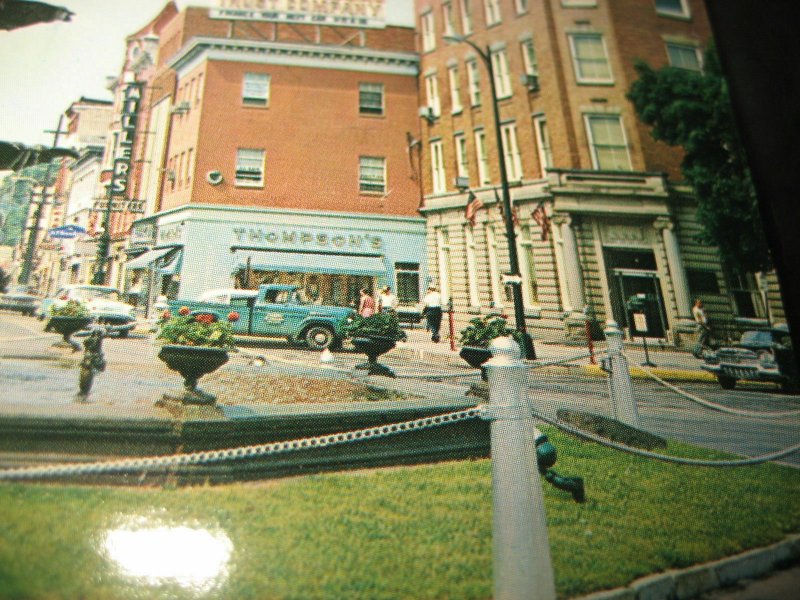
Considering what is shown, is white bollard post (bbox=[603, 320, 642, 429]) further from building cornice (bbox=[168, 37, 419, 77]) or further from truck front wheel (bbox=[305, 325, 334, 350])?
building cornice (bbox=[168, 37, 419, 77])

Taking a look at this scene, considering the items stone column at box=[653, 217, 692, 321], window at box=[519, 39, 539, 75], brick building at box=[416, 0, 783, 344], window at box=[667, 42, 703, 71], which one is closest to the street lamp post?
brick building at box=[416, 0, 783, 344]

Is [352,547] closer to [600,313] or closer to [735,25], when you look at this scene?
[600,313]

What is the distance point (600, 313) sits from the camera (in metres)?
3.11

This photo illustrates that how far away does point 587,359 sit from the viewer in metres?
3.08

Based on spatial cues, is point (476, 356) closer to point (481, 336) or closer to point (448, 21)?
point (481, 336)

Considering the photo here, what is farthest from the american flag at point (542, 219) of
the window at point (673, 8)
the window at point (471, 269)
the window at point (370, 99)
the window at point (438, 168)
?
the window at point (673, 8)

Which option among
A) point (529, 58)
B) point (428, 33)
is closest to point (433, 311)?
point (529, 58)

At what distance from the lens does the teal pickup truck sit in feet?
8.68

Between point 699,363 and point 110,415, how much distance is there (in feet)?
12.5

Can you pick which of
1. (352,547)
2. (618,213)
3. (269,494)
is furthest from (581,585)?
(618,213)

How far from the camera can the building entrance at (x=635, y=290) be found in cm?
306

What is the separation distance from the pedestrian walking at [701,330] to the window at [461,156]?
2131mm

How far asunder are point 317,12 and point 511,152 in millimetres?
2106

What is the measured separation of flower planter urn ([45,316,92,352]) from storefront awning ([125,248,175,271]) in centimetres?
44
